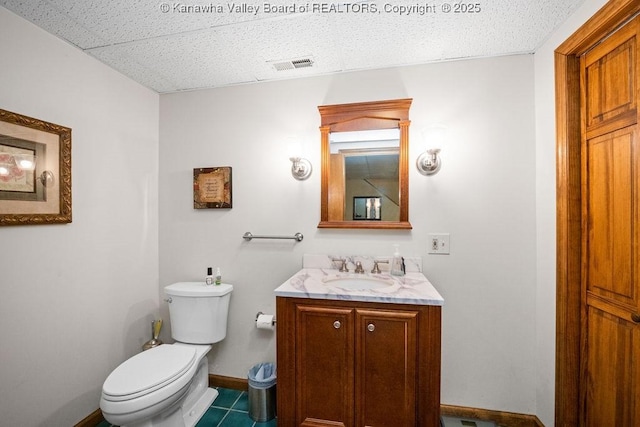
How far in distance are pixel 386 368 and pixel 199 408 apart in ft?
4.18

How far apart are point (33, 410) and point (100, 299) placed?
0.55 m

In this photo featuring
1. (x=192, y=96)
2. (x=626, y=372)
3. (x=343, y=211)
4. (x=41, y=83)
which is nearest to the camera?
(x=626, y=372)

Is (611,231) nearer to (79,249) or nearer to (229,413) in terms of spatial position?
(229,413)

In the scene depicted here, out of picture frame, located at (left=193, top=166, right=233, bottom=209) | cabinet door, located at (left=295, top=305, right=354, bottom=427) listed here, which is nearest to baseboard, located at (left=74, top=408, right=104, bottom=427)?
cabinet door, located at (left=295, top=305, right=354, bottom=427)

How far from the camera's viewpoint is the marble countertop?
1204mm

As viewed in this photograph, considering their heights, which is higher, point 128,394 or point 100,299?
point 100,299

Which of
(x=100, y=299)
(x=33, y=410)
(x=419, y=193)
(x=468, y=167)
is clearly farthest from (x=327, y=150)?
(x=33, y=410)

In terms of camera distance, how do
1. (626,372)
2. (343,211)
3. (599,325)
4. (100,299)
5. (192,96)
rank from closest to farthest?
(626,372), (599,325), (100,299), (343,211), (192,96)

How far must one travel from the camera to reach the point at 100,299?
1.60 metres

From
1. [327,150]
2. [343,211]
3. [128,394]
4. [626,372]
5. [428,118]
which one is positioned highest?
[428,118]

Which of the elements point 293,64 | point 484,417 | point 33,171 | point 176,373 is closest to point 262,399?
point 176,373

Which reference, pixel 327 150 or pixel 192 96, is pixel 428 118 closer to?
pixel 327 150

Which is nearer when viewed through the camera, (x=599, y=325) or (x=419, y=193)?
(x=599, y=325)

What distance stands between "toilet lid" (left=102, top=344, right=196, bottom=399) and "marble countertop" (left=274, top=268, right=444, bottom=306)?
0.65 metres
